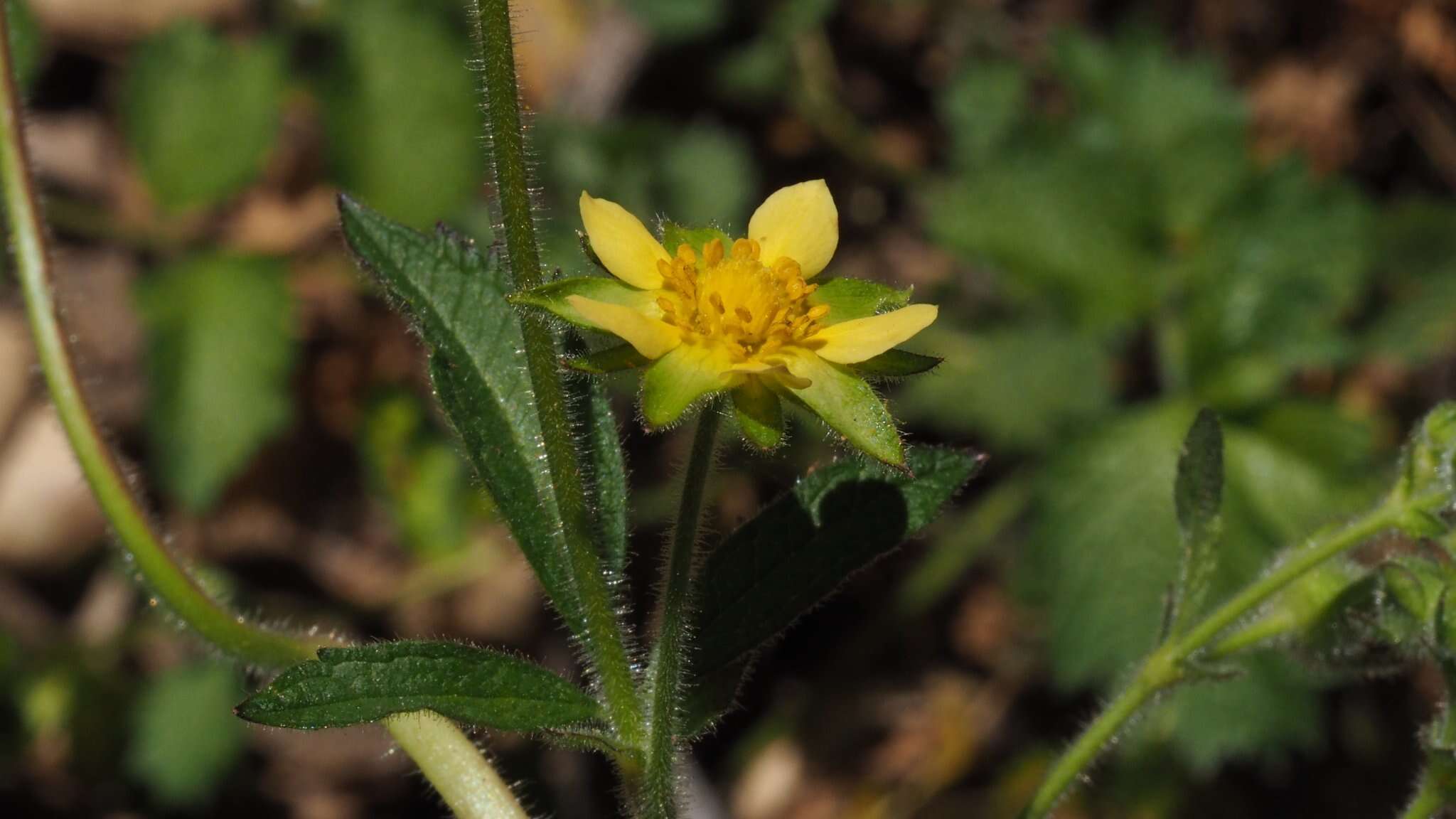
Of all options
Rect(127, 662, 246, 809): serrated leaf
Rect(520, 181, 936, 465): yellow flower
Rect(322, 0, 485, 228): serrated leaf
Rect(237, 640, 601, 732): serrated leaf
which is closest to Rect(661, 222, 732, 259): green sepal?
Rect(520, 181, 936, 465): yellow flower

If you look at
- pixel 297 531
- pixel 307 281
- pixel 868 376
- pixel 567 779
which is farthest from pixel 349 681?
pixel 307 281

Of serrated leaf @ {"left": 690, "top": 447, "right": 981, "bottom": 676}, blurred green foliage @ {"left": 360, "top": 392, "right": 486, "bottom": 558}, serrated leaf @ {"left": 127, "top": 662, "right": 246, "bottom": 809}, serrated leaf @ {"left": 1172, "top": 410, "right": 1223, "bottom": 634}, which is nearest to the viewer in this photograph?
serrated leaf @ {"left": 690, "top": 447, "right": 981, "bottom": 676}

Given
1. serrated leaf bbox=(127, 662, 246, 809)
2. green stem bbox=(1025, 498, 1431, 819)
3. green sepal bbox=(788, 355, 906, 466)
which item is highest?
green sepal bbox=(788, 355, 906, 466)

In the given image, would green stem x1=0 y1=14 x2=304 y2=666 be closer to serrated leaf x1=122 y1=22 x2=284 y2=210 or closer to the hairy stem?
the hairy stem

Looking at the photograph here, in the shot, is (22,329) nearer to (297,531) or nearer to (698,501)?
(297,531)

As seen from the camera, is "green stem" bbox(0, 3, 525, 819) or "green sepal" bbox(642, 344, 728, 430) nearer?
"green sepal" bbox(642, 344, 728, 430)

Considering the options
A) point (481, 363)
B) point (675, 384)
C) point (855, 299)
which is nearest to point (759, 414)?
point (675, 384)
